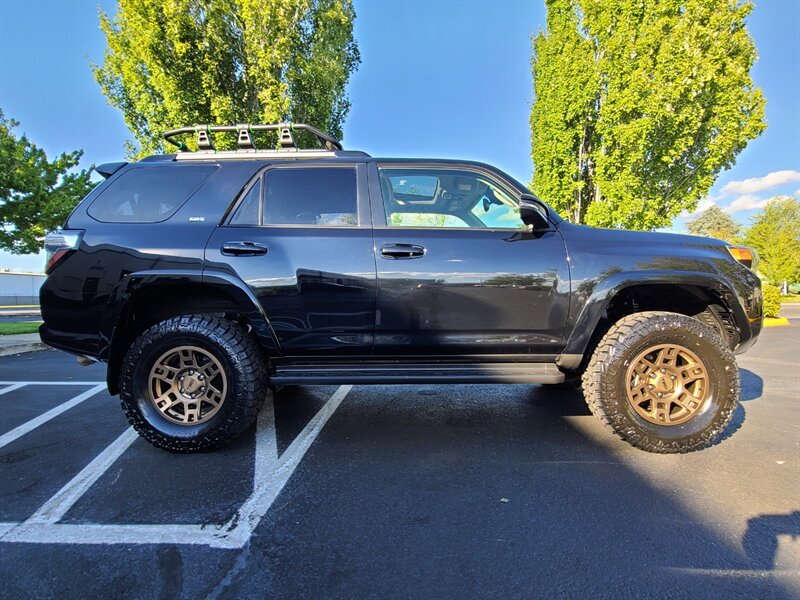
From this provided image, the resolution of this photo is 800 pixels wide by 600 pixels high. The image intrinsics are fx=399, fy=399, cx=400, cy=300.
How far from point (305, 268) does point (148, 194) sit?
139 cm

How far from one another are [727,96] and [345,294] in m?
15.4

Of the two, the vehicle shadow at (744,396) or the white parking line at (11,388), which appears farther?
the white parking line at (11,388)

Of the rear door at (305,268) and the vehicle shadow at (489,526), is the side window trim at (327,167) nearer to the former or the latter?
the rear door at (305,268)

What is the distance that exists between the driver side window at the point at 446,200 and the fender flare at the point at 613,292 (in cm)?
72

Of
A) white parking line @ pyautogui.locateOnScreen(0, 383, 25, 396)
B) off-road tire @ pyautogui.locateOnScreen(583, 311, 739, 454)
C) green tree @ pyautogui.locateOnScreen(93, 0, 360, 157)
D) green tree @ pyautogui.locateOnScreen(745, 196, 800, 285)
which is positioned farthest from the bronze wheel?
green tree @ pyautogui.locateOnScreen(745, 196, 800, 285)

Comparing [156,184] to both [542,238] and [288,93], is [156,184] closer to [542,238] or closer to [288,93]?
[542,238]

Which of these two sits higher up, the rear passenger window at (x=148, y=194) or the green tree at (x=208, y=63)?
the green tree at (x=208, y=63)

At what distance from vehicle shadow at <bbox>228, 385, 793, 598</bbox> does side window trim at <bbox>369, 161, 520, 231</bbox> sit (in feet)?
5.12

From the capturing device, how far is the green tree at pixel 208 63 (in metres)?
10.3

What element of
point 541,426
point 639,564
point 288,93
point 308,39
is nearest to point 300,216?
point 541,426

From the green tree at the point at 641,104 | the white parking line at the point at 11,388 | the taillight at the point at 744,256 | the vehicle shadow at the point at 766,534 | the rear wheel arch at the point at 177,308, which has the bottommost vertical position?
the white parking line at the point at 11,388

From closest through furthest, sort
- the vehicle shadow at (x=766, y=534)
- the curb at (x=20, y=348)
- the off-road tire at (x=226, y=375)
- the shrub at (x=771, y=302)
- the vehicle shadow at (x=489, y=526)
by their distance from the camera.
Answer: the vehicle shadow at (x=489, y=526) → the vehicle shadow at (x=766, y=534) → the off-road tire at (x=226, y=375) → the curb at (x=20, y=348) → the shrub at (x=771, y=302)

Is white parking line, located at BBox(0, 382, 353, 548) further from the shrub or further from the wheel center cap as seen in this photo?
the shrub

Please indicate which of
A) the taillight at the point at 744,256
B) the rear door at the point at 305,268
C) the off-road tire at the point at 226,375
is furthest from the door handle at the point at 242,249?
the taillight at the point at 744,256
